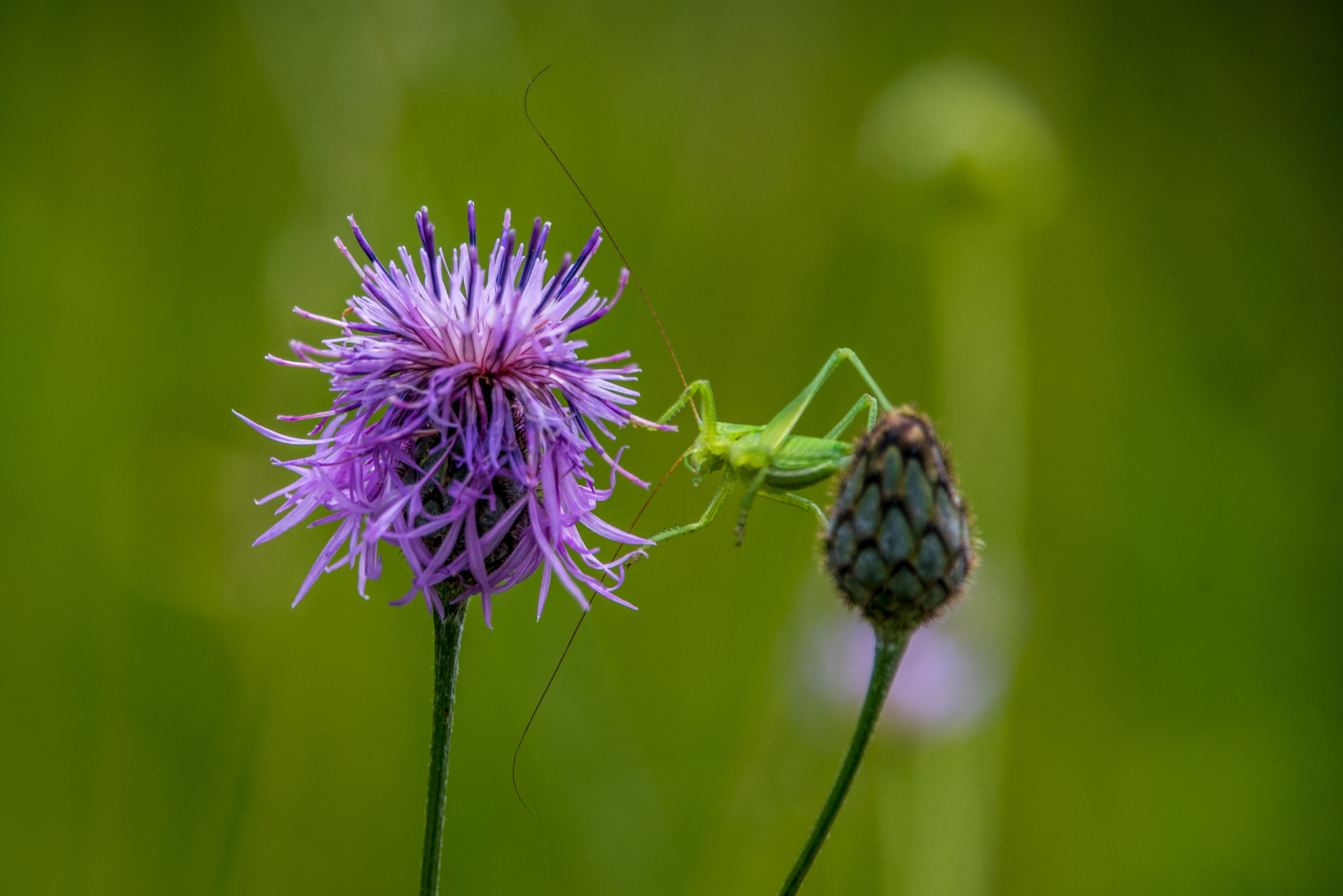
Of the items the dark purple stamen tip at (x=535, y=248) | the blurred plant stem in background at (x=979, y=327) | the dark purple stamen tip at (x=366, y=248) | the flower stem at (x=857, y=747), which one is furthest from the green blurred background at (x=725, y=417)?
the flower stem at (x=857, y=747)

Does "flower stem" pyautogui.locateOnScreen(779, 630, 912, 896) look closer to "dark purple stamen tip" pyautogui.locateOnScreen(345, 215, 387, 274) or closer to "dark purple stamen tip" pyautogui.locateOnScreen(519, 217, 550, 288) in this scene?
"dark purple stamen tip" pyautogui.locateOnScreen(519, 217, 550, 288)

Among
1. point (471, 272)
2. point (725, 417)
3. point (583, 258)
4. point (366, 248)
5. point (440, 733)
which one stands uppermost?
point (725, 417)

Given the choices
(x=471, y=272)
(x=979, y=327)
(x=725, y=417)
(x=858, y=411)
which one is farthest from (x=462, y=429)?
(x=725, y=417)

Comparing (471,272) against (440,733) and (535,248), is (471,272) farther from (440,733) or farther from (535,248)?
(440,733)

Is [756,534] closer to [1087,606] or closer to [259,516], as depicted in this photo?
[1087,606]

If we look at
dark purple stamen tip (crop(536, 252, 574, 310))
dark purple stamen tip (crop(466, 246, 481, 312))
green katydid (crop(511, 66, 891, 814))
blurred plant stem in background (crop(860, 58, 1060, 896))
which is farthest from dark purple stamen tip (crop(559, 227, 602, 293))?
blurred plant stem in background (crop(860, 58, 1060, 896))

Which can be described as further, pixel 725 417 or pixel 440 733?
pixel 725 417

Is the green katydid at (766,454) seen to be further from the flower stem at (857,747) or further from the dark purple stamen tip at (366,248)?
the dark purple stamen tip at (366,248)
